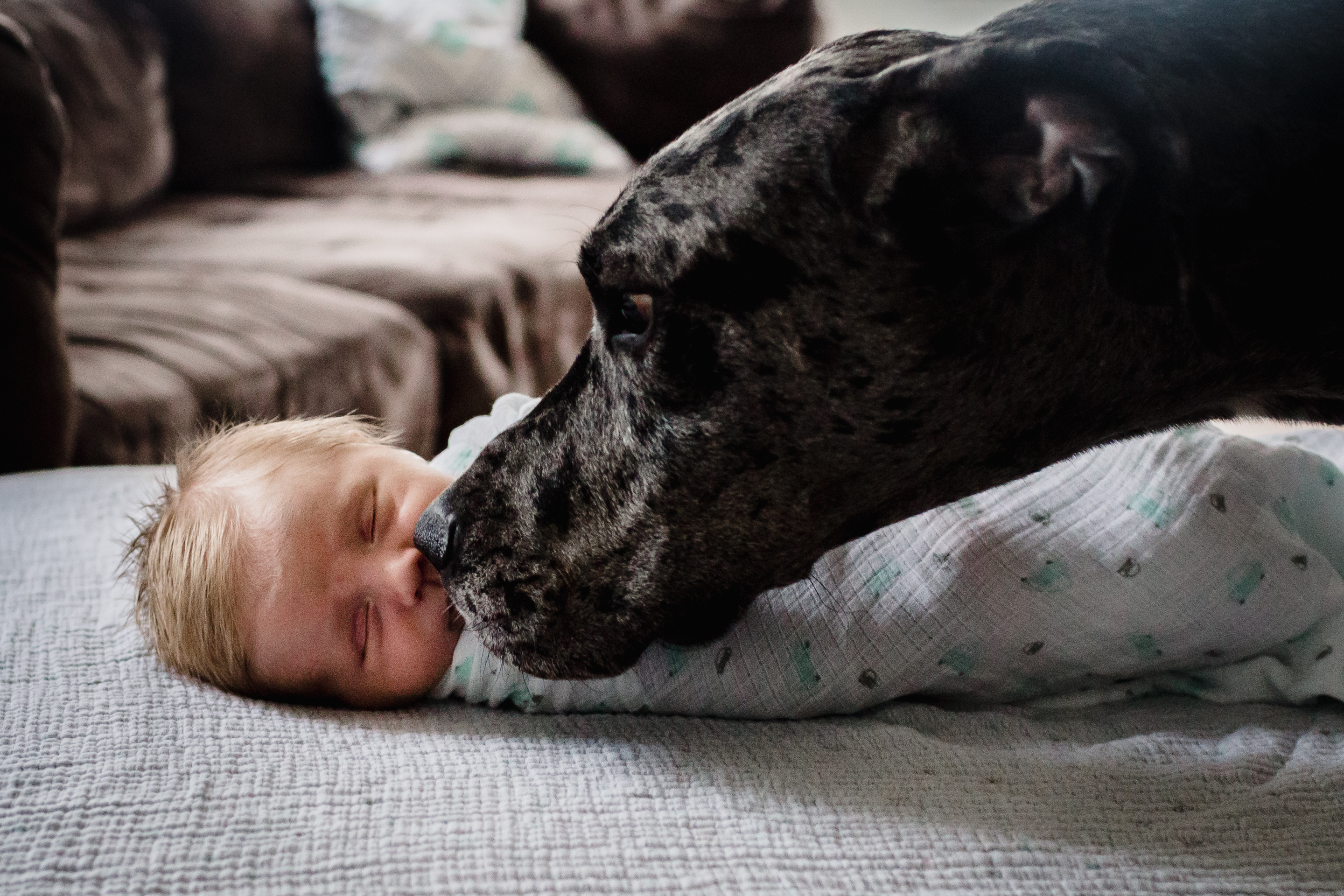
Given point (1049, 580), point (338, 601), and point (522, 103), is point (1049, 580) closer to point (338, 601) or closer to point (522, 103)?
point (338, 601)

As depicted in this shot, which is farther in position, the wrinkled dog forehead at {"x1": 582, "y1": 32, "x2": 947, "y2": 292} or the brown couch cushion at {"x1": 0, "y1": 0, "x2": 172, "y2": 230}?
the brown couch cushion at {"x1": 0, "y1": 0, "x2": 172, "y2": 230}

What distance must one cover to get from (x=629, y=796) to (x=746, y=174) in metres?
0.66

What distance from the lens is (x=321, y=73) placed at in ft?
13.4

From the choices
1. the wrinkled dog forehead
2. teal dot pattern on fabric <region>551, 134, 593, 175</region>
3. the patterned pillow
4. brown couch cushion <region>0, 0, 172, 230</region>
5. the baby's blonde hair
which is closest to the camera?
the wrinkled dog forehead

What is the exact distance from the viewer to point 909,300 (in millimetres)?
1102

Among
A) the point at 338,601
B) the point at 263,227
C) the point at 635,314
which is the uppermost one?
the point at 635,314

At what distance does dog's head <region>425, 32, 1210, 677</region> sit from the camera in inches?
40.6

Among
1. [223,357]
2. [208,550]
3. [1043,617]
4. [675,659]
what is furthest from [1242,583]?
[223,357]

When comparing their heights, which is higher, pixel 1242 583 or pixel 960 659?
pixel 1242 583

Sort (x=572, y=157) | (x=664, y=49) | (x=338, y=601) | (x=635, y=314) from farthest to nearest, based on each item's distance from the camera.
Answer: (x=664, y=49)
(x=572, y=157)
(x=338, y=601)
(x=635, y=314)

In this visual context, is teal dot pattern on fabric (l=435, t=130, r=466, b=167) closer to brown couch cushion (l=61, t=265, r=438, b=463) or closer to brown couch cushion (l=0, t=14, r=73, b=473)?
brown couch cushion (l=61, t=265, r=438, b=463)

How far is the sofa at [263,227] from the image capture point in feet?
6.59

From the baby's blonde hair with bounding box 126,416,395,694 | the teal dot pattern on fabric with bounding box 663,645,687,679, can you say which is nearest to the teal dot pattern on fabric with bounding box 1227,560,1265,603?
the teal dot pattern on fabric with bounding box 663,645,687,679

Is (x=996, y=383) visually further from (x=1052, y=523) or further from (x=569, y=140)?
(x=569, y=140)
